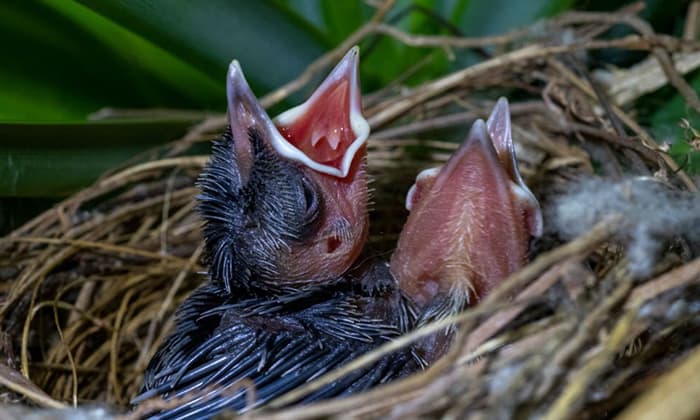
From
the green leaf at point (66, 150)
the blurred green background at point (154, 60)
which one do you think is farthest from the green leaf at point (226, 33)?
the green leaf at point (66, 150)

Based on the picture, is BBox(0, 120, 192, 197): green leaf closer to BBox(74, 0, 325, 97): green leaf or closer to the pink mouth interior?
BBox(74, 0, 325, 97): green leaf

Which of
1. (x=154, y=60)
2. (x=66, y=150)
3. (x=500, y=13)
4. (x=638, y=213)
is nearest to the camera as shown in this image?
(x=638, y=213)

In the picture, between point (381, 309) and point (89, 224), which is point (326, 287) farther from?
point (89, 224)

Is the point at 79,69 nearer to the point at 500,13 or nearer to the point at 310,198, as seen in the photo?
the point at 310,198

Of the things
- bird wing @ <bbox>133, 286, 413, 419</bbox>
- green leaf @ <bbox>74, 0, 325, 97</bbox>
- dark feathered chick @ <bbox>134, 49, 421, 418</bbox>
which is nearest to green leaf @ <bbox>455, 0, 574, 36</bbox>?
green leaf @ <bbox>74, 0, 325, 97</bbox>

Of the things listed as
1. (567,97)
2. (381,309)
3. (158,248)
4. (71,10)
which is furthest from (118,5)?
(567,97)

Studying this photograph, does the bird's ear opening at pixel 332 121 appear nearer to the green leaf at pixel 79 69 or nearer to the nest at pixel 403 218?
the nest at pixel 403 218

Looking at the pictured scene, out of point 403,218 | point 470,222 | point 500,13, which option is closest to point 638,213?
point 470,222

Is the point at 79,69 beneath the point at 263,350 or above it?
above
